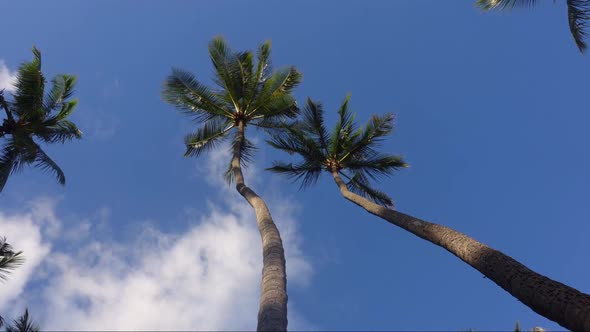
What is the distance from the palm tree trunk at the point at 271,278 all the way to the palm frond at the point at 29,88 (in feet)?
33.1

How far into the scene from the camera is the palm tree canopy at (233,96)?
44.9 feet

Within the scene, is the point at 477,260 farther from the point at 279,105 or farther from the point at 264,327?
the point at 279,105

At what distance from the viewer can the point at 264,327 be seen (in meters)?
4.53

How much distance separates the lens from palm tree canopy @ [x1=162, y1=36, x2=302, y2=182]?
1370cm

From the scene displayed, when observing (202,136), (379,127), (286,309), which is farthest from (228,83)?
(286,309)

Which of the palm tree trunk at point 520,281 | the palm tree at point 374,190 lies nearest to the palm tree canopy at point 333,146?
the palm tree at point 374,190

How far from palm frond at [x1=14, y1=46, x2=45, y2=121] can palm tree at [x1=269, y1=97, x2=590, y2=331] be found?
27.8ft

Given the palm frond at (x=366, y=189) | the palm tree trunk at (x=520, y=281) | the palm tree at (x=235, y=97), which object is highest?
the palm tree at (x=235, y=97)

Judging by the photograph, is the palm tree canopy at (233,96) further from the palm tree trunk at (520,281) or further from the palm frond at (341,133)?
the palm tree trunk at (520,281)

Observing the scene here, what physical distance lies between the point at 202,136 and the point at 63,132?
6.05 m

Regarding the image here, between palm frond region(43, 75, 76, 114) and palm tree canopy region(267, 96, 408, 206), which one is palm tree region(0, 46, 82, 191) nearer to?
palm frond region(43, 75, 76, 114)

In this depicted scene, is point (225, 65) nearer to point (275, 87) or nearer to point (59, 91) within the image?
point (275, 87)

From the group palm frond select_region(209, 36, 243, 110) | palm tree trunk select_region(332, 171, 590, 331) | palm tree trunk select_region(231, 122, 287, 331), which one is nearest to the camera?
palm tree trunk select_region(332, 171, 590, 331)

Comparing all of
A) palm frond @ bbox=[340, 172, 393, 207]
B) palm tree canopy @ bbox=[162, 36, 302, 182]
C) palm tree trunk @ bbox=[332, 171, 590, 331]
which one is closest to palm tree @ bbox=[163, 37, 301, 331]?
palm tree canopy @ bbox=[162, 36, 302, 182]
